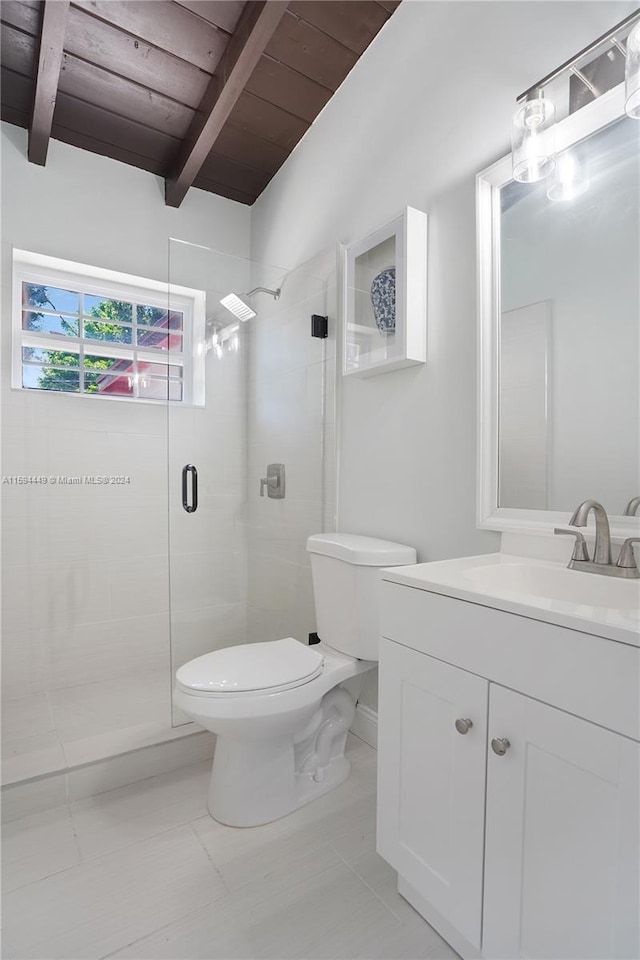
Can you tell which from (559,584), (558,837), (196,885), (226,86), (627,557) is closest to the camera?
(558,837)

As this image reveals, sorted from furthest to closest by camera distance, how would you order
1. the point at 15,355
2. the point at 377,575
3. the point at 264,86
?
the point at 15,355
the point at 264,86
the point at 377,575

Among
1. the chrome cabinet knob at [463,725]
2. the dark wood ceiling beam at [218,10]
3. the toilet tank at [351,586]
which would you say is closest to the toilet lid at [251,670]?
the toilet tank at [351,586]

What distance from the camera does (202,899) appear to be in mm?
1219

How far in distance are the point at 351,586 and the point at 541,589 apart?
2.06 feet

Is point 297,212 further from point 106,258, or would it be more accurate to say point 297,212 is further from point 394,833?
point 394,833

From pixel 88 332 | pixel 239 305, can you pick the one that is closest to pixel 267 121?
pixel 239 305

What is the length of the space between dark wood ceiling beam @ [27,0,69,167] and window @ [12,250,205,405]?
1.45ft

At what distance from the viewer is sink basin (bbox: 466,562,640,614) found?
1.02m

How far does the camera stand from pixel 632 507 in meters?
1.12

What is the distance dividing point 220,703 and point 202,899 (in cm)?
45

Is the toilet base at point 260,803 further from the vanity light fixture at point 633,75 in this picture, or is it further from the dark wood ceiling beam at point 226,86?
the dark wood ceiling beam at point 226,86

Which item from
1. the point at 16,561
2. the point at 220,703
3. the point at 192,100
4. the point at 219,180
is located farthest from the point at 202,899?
the point at 219,180

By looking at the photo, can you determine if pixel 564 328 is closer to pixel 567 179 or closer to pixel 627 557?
pixel 567 179

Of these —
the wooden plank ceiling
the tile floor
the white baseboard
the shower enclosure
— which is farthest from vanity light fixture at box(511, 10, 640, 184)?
the tile floor
